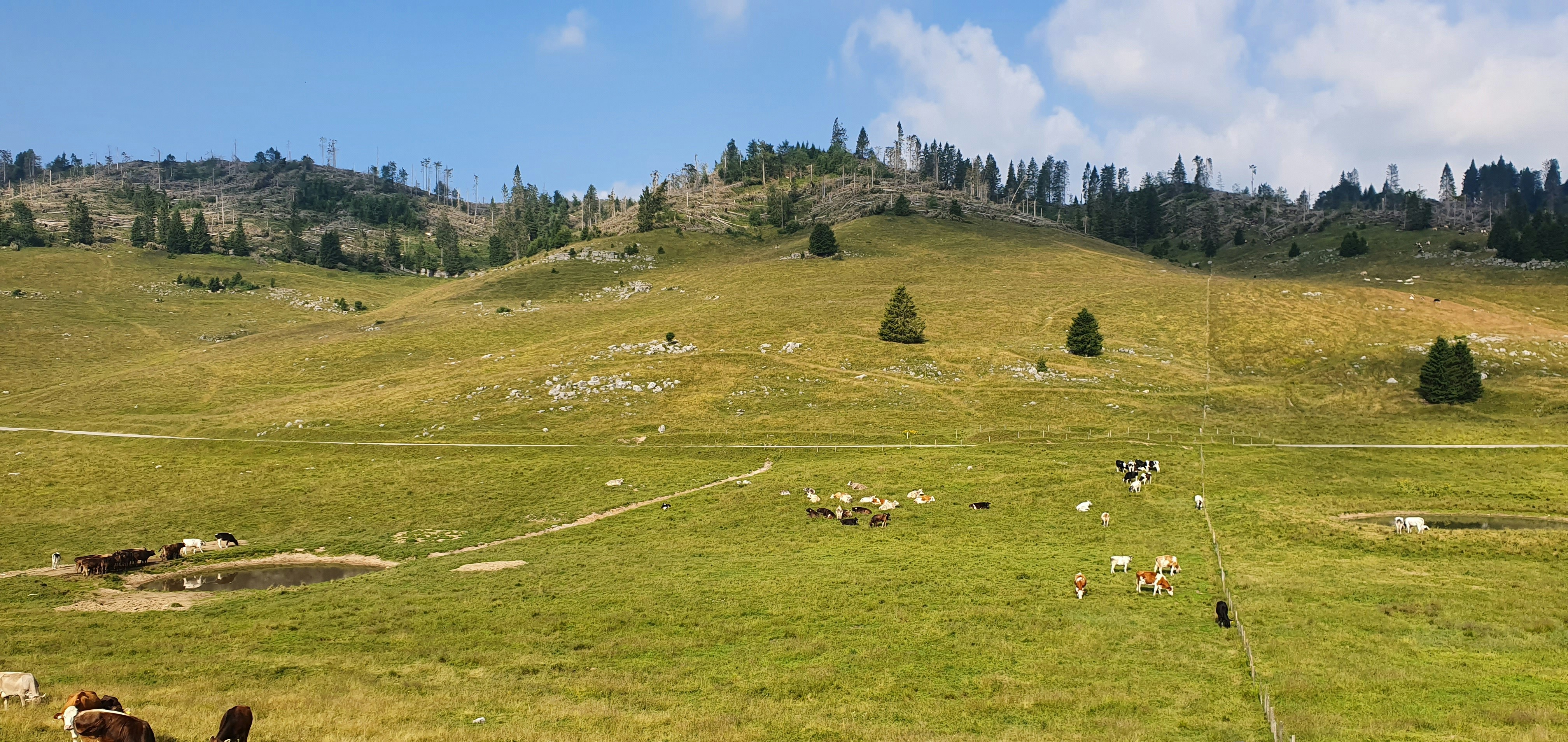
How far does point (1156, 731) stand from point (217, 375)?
382 ft

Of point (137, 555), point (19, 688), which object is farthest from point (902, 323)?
point (19, 688)

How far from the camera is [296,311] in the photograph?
540 feet

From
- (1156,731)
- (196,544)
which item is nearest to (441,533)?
(196,544)

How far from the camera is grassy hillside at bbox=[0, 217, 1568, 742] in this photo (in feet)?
68.6

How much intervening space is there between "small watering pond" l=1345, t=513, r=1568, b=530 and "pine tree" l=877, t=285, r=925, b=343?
196 ft

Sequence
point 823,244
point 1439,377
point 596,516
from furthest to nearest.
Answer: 1. point 823,244
2. point 1439,377
3. point 596,516

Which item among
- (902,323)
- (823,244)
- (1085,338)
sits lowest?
(1085,338)

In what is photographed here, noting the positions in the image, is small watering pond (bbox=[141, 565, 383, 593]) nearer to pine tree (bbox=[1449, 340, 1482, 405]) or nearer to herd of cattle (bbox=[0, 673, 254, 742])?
herd of cattle (bbox=[0, 673, 254, 742])

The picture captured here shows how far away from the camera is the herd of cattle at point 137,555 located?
128 ft

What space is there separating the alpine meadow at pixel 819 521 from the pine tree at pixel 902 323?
597 millimetres

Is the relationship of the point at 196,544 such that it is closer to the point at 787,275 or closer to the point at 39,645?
the point at 39,645

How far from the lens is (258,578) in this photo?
4000cm

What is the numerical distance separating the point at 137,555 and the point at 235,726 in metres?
32.2

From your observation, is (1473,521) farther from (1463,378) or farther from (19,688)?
(19,688)
